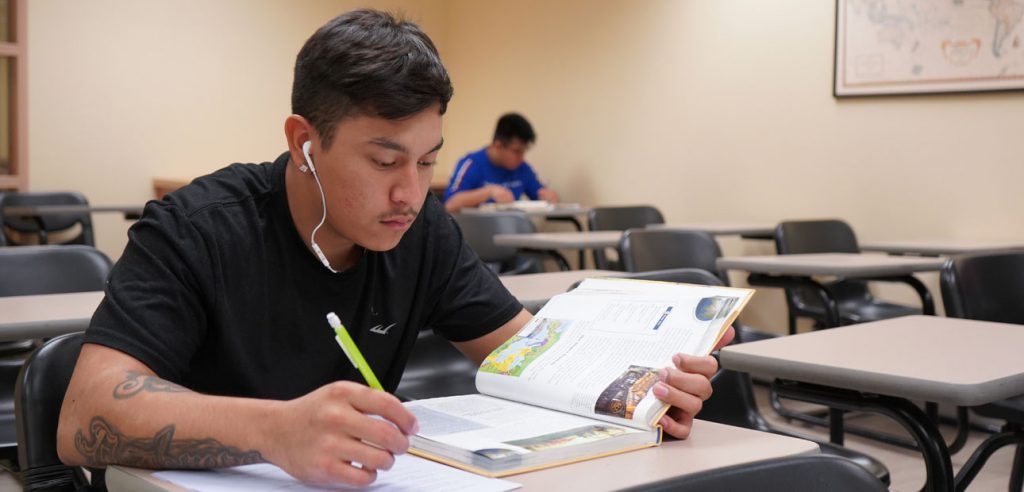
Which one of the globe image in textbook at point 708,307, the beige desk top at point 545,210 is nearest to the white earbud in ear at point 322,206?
the globe image in textbook at point 708,307

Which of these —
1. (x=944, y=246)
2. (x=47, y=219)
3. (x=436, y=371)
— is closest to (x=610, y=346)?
(x=436, y=371)

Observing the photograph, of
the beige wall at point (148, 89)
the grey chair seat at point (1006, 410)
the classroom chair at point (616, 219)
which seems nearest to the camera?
the grey chair seat at point (1006, 410)

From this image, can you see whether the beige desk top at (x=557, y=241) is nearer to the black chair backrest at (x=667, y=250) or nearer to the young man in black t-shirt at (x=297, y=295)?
the black chair backrest at (x=667, y=250)

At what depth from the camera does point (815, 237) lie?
4297 mm

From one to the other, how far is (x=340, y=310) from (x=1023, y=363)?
1.14 meters

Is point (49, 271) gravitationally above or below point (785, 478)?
below

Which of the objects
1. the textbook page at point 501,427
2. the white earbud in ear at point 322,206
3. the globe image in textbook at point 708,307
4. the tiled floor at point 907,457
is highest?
the white earbud in ear at point 322,206

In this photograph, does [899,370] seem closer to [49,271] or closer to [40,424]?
[40,424]

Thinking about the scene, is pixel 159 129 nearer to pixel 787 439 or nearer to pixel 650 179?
pixel 650 179

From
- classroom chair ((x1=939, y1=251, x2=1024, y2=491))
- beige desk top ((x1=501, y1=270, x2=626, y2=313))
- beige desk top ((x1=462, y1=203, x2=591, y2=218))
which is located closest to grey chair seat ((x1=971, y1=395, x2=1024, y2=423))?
classroom chair ((x1=939, y1=251, x2=1024, y2=491))

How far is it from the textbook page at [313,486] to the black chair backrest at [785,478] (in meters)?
0.23

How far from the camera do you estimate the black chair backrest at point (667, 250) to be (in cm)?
333

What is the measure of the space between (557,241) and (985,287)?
181 centimetres

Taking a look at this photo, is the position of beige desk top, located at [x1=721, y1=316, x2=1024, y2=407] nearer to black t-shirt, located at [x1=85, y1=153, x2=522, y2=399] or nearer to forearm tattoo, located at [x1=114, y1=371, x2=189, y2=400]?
black t-shirt, located at [x1=85, y1=153, x2=522, y2=399]
